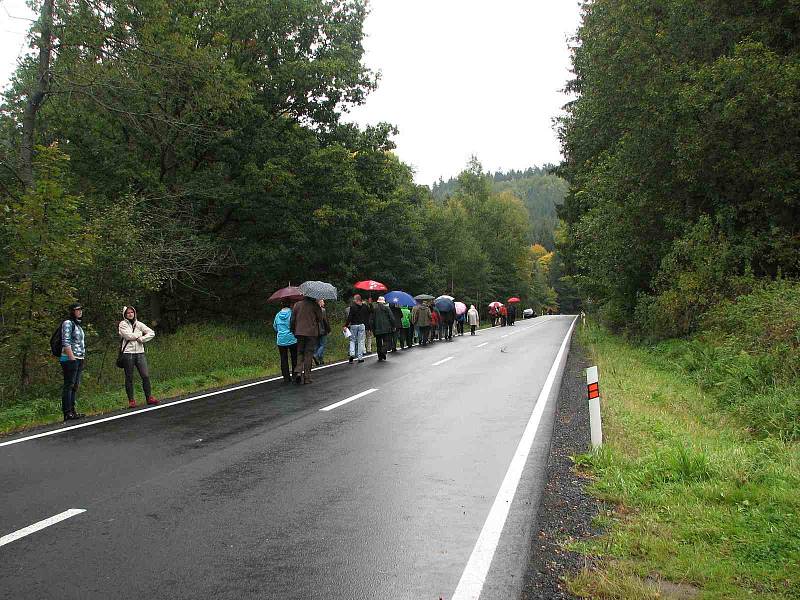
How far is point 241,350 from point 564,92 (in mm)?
20397

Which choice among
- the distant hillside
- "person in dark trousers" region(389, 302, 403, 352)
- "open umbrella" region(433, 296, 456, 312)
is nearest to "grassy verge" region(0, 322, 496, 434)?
"person in dark trousers" region(389, 302, 403, 352)

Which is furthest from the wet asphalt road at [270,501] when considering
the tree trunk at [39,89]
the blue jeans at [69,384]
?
the tree trunk at [39,89]

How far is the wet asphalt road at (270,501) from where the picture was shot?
3791mm

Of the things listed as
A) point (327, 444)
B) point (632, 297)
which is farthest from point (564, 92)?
point (327, 444)

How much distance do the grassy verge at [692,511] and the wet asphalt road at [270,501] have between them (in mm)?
626

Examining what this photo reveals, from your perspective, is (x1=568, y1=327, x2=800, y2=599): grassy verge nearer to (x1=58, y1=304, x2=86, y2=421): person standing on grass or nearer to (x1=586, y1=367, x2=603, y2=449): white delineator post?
(x1=586, y1=367, x2=603, y2=449): white delineator post

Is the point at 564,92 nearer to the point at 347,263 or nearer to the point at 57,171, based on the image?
the point at 347,263

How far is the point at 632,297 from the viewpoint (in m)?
23.5

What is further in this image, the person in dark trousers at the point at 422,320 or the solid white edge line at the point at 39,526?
the person in dark trousers at the point at 422,320

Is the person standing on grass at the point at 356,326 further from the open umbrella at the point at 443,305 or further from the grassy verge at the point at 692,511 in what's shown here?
the open umbrella at the point at 443,305

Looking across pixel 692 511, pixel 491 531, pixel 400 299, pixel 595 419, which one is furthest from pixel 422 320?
pixel 491 531

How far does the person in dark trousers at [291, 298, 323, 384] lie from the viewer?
13.2 m

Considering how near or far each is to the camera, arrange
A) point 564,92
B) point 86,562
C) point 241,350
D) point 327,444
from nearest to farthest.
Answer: point 86,562
point 327,444
point 241,350
point 564,92

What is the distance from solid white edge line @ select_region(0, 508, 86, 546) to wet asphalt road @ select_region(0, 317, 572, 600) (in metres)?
0.08
